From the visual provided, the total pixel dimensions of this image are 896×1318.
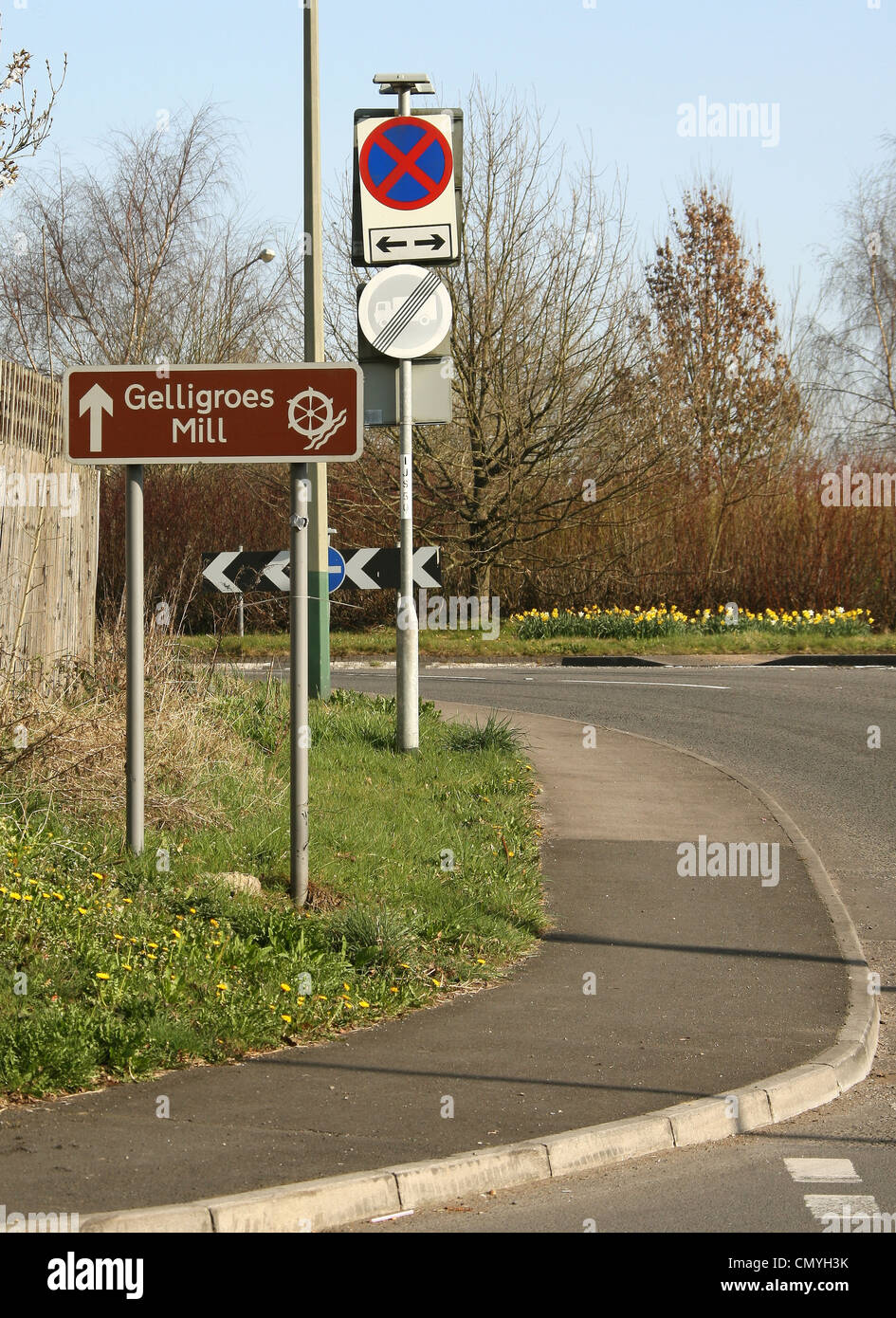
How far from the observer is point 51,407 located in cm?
1027

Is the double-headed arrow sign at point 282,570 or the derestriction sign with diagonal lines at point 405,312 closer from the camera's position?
the derestriction sign with diagonal lines at point 405,312

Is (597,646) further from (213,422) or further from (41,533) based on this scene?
(213,422)

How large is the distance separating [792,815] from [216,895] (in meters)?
5.48

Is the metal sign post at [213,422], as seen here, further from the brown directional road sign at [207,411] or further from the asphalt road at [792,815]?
the asphalt road at [792,815]

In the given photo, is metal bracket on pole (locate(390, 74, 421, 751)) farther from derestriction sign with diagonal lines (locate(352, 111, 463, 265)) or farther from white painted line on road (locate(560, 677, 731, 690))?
white painted line on road (locate(560, 677, 731, 690))

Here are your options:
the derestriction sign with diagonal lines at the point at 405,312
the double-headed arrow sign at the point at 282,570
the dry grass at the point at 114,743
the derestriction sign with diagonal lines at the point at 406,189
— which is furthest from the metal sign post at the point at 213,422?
the double-headed arrow sign at the point at 282,570

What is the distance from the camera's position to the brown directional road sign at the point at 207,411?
7.11 m

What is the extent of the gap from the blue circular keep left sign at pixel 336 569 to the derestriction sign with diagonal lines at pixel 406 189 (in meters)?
2.72

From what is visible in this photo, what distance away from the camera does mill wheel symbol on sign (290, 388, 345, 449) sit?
23.4 ft

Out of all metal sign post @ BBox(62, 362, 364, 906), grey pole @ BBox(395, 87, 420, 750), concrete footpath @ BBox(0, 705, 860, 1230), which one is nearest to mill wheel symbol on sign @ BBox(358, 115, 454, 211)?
grey pole @ BBox(395, 87, 420, 750)

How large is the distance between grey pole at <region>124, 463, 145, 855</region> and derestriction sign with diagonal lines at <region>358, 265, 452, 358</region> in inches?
146

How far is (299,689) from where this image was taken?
727cm

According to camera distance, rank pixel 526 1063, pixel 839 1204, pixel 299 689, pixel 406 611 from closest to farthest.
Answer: pixel 839 1204 → pixel 526 1063 → pixel 299 689 → pixel 406 611

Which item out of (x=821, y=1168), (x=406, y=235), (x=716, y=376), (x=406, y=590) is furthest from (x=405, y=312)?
(x=716, y=376)
